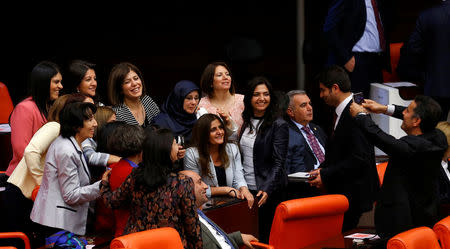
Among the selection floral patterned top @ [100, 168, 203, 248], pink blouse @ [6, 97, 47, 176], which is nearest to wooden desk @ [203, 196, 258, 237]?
floral patterned top @ [100, 168, 203, 248]

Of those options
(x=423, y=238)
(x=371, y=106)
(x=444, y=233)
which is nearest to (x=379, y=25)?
(x=371, y=106)

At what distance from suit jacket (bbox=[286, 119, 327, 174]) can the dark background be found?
1.76 m

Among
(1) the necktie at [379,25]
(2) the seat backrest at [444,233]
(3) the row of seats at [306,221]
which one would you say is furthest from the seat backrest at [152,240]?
(1) the necktie at [379,25]

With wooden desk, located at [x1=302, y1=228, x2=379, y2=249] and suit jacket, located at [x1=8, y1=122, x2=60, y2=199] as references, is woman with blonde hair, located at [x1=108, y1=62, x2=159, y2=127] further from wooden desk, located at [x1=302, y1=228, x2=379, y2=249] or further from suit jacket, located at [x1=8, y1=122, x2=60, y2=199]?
wooden desk, located at [x1=302, y1=228, x2=379, y2=249]

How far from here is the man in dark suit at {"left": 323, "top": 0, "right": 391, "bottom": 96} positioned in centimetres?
583

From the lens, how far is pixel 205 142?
4.66m

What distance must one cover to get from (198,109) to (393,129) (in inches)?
70.8

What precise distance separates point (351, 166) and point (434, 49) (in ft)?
5.59

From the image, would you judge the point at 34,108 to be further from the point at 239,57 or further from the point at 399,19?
the point at 399,19

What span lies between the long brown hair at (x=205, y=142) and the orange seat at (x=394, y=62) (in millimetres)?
2509

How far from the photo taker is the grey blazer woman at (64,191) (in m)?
3.86

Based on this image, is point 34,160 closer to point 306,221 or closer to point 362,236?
point 306,221

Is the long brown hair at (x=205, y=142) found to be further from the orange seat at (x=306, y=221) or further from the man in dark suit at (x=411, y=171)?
the man in dark suit at (x=411, y=171)

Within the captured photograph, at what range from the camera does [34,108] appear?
4.55 meters
